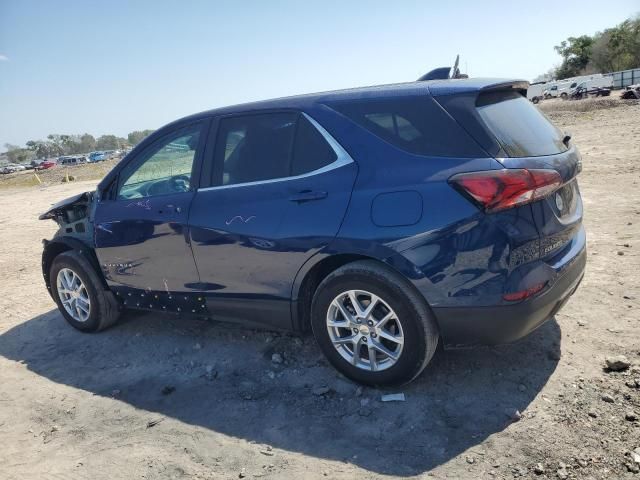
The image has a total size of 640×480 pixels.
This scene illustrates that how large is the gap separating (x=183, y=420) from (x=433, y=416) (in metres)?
1.62


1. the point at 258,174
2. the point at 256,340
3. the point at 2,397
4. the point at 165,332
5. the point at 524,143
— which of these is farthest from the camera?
the point at 165,332

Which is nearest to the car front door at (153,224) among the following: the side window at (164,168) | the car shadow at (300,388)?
the side window at (164,168)

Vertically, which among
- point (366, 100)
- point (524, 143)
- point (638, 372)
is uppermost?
point (366, 100)

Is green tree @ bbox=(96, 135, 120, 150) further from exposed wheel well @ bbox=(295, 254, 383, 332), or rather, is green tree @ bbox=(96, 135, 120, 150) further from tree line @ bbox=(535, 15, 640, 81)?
exposed wheel well @ bbox=(295, 254, 383, 332)

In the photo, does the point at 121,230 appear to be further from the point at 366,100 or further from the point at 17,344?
the point at 366,100

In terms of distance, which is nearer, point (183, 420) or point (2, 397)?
point (183, 420)

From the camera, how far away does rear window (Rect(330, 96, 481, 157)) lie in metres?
3.07

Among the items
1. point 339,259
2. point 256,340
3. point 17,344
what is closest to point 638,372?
point 339,259

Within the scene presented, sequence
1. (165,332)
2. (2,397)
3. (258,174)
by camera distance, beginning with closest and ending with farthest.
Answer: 1. (258,174)
2. (2,397)
3. (165,332)

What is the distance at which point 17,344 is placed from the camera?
5.19 meters

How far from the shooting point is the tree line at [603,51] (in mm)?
69062

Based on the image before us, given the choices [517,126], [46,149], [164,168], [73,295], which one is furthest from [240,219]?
[46,149]

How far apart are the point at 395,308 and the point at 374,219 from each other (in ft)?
1.82

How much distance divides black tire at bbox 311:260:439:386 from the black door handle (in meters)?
0.48
